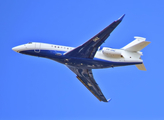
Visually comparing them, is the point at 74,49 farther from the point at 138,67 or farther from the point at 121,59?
the point at 138,67

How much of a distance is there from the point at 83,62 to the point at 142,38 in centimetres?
1097

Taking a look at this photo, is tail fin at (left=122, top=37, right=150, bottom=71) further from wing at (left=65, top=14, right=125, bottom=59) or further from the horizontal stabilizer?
wing at (left=65, top=14, right=125, bottom=59)

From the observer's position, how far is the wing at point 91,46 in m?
41.4

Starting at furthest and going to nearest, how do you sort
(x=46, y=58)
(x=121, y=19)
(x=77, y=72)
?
(x=77, y=72)
(x=46, y=58)
(x=121, y=19)

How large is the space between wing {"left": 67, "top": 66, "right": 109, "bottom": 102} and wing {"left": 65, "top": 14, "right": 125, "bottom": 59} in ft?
18.4

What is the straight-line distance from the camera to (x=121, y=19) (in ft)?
126

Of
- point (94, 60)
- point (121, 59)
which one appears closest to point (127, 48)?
point (121, 59)

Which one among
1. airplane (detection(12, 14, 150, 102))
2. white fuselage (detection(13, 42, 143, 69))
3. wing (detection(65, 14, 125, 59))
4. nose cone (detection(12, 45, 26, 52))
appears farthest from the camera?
nose cone (detection(12, 45, 26, 52))

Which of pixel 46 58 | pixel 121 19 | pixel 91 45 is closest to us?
pixel 121 19

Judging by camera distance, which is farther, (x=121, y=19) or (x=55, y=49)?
(x=55, y=49)

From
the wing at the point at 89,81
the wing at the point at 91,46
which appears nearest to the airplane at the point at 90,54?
the wing at the point at 91,46

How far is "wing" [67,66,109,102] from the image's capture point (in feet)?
168

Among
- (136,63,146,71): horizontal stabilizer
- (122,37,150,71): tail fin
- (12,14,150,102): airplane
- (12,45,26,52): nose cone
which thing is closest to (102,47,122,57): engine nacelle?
(12,14,150,102): airplane

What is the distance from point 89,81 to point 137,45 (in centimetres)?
1264
